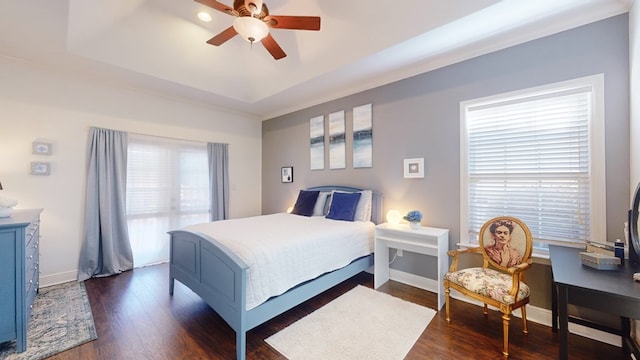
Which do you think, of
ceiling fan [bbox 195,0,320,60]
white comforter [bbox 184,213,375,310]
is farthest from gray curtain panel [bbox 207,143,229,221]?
ceiling fan [bbox 195,0,320,60]

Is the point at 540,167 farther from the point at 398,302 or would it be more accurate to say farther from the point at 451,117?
the point at 398,302

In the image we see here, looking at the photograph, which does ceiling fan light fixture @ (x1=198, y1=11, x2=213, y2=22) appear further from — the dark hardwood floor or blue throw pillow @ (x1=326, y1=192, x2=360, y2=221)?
the dark hardwood floor

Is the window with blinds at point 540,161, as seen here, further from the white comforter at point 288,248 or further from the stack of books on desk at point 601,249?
the white comforter at point 288,248

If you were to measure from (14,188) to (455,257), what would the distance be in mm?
5013

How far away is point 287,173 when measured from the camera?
4.88 metres

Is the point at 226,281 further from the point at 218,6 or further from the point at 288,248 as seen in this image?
the point at 218,6

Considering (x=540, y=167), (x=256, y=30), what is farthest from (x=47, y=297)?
(x=540, y=167)

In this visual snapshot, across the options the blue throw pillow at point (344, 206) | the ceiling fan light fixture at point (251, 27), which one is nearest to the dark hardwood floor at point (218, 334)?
the blue throw pillow at point (344, 206)

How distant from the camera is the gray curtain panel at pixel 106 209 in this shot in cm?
334

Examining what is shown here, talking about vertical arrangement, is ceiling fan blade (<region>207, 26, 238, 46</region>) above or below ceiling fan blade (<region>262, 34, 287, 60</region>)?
above

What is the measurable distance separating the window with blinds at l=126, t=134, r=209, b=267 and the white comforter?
5.78 ft

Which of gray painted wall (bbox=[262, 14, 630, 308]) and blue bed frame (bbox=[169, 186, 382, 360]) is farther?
gray painted wall (bbox=[262, 14, 630, 308])

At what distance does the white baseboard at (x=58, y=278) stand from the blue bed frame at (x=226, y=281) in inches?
62.2

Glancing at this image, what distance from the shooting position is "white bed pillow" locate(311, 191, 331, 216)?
3840 mm
